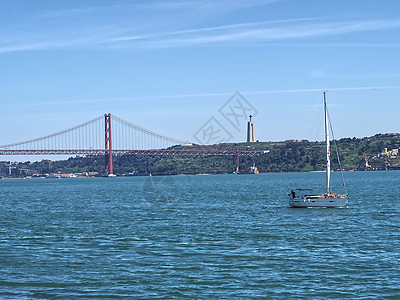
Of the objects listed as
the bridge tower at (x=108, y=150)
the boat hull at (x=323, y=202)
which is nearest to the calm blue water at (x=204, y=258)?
the boat hull at (x=323, y=202)

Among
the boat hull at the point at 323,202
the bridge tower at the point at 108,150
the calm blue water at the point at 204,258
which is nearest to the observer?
the calm blue water at the point at 204,258

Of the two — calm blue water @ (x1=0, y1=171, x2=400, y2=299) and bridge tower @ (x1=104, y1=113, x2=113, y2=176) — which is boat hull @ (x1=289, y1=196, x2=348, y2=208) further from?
bridge tower @ (x1=104, y1=113, x2=113, y2=176)

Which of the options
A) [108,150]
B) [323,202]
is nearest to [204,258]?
[323,202]

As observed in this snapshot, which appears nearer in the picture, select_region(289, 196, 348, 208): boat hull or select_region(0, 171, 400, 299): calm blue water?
select_region(0, 171, 400, 299): calm blue water

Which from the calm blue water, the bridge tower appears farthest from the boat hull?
the bridge tower

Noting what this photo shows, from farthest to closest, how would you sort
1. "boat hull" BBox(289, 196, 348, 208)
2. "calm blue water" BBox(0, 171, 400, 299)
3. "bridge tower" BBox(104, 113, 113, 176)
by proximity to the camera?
"bridge tower" BBox(104, 113, 113, 176), "boat hull" BBox(289, 196, 348, 208), "calm blue water" BBox(0, 171, 400, 299)

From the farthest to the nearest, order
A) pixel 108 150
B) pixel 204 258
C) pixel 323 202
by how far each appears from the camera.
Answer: pixel 108 150 → pixel 323 202 → pixel 204 258

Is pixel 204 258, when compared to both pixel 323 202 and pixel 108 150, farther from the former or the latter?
pixel 108 150

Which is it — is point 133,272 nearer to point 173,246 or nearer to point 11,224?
point 173,246

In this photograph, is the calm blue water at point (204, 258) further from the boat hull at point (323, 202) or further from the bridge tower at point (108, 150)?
the bridge tower at point (108, 150)

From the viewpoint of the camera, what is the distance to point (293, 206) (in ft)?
179

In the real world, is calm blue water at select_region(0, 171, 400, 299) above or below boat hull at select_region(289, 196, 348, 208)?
below

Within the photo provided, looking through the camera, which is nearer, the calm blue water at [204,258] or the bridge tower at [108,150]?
the calm blue water at [204,258]

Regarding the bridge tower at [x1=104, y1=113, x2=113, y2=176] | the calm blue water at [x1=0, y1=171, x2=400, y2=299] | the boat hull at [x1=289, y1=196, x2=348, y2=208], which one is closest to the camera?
the calm blue water at [x1=0, y1=171, x2=400, y2=299]
